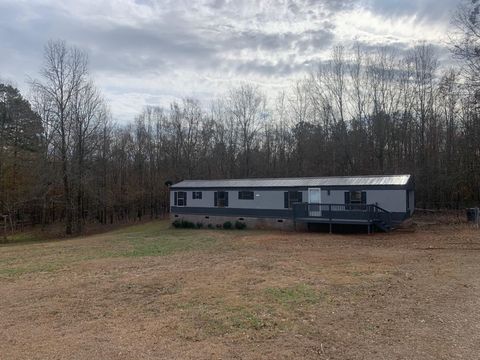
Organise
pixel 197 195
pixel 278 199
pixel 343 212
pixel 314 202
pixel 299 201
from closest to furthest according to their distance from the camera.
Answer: pixel 343 212 < pixel 314 202 < pixel 299 201 < pixel 278 199 < pixel 197 195

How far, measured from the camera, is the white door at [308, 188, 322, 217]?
2198cm

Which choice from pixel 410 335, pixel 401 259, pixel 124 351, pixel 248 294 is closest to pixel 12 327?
pixel 124 351

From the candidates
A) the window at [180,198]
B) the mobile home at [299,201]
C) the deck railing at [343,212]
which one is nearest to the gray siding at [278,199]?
the mobile home at [299,201]

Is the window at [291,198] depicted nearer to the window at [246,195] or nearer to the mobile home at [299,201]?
the mobile home at [299,201]

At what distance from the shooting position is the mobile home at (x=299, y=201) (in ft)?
→ 68.3

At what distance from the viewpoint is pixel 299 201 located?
2359 cm

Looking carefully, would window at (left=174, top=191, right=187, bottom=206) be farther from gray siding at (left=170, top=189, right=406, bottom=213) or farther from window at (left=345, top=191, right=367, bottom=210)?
window at (left=345, top=191, right=367, bottom=210)

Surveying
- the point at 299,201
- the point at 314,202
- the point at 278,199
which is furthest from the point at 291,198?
the point at 314,202

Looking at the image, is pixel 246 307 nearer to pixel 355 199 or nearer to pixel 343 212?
pixel 343 212

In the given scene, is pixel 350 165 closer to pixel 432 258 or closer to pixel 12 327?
pixel 432 258

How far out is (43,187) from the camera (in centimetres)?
3064

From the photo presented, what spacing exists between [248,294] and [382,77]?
3409 cm

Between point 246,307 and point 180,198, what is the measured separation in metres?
22.2

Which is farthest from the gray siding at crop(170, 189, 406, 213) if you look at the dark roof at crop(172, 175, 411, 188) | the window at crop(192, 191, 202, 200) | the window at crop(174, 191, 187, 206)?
the dark roof at crop(172, 175, 411, 188)
